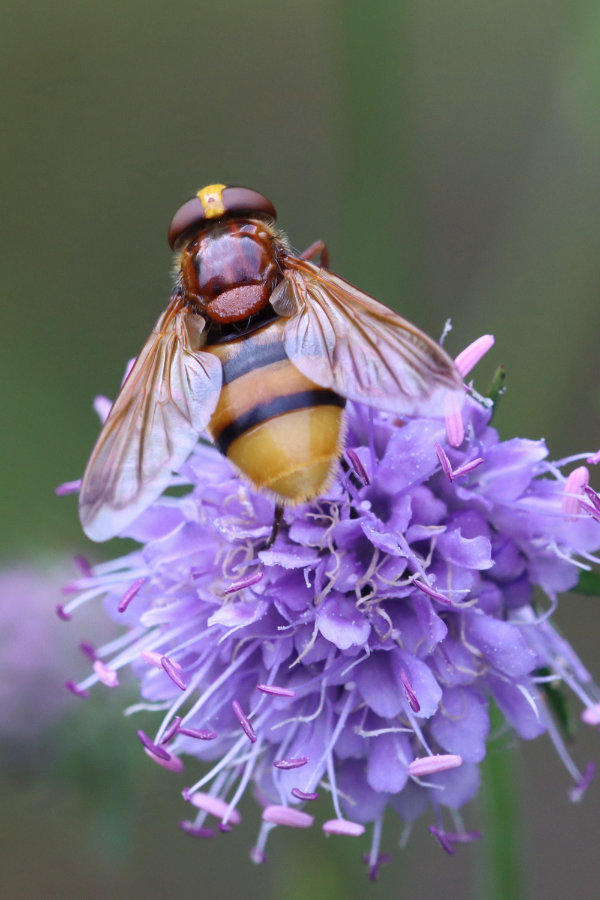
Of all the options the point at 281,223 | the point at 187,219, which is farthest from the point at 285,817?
the point at 281,223

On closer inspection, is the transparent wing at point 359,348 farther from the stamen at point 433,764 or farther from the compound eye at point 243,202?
the stamen at point 433,764

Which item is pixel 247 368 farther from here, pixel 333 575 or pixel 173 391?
pixel 333 575

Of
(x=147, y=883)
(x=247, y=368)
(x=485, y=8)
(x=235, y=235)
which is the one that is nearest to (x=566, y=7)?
(x=485, y=8)

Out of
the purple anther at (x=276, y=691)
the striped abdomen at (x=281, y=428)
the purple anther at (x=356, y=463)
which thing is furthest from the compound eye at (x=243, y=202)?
the purple anther at (x=276, y=691)

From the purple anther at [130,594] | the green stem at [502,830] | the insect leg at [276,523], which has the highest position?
the insect leg at [276,523]

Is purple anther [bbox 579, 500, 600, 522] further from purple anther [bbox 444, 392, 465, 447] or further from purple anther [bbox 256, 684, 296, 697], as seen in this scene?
purple anther [bbox 256, 684, 296, 697]

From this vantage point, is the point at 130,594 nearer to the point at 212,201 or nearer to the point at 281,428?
the point at 281,428
